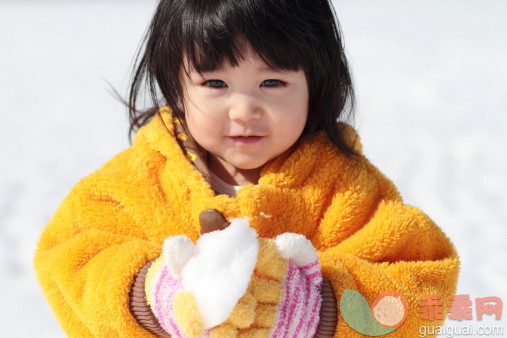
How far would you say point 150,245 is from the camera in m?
1.20

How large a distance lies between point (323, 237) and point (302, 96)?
25cm

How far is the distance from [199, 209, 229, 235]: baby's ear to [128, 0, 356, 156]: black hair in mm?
254

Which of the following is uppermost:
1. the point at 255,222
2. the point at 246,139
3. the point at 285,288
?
the point at 246,139

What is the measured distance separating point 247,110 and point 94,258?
35 cm

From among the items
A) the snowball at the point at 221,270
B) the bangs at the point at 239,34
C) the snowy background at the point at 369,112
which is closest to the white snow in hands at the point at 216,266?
the snowball at the point at 221,270

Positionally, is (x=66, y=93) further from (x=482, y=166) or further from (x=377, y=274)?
(x=377, y=274)

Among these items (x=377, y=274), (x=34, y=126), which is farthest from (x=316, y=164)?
(x=34, y=126)

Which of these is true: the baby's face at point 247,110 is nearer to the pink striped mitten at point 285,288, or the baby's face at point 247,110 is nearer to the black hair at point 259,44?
the black hair at point 259,44

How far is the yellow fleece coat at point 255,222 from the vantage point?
3.93 feet

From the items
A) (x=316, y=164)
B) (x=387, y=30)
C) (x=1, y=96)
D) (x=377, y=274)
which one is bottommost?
(x=377, y=274)

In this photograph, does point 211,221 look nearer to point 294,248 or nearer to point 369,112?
point 294,248

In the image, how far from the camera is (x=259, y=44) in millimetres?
1183

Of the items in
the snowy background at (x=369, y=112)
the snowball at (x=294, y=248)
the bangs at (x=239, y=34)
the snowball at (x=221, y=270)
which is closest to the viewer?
the snowball at (x=221, y=270)

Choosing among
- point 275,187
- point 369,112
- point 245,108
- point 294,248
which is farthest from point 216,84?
point 369,112
